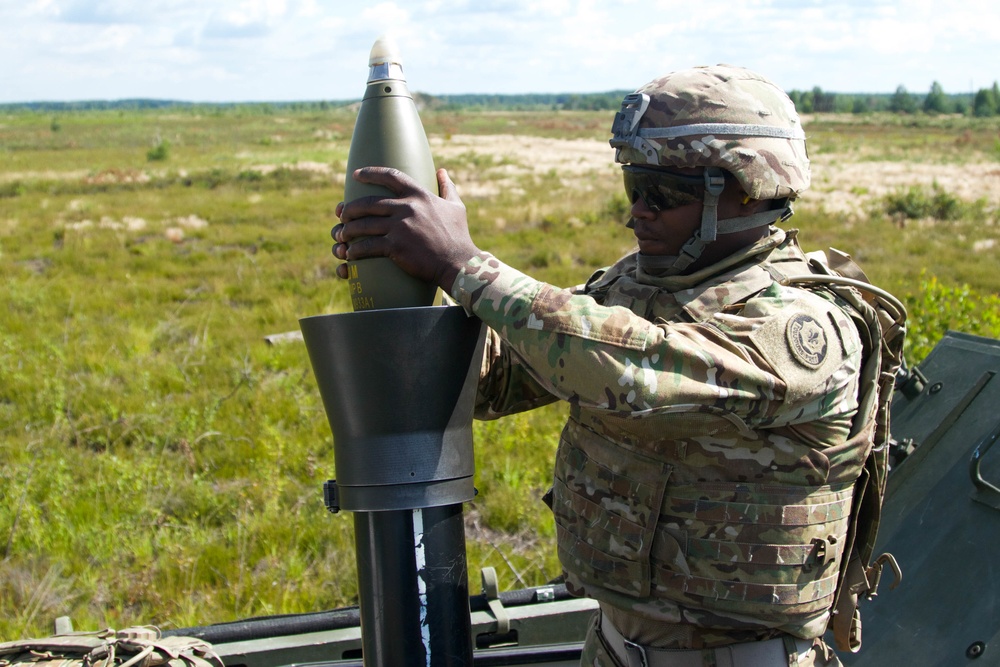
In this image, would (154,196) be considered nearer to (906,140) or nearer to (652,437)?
(652,437)

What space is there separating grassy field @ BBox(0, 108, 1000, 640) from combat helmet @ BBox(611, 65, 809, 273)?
2.81m

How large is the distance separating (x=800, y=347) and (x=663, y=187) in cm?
55

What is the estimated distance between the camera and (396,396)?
2.24 m

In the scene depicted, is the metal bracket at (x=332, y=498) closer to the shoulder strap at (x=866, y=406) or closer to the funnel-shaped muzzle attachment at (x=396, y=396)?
the funnel-shaped muzzle attachment at (x=396, y=396)

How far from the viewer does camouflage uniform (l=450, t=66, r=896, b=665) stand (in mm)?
1935

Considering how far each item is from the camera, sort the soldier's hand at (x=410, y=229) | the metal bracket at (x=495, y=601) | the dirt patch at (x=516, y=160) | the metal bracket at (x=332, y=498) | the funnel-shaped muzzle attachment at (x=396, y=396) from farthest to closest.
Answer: the dirt patch at (x=516, y=160)
the metal bracket at (x=495, y=601)
the metal bracket at (x=332, y=498)
the funnel-shaped muzzle attachment at (x=396, y=396)
the soldier's hand at (x=410, y=229)

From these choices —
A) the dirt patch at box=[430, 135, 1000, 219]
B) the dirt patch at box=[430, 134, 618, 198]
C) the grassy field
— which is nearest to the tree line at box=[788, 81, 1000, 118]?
the dirt patch at box=[430, 134, 618, 198]

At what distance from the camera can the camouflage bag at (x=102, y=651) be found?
8.39 feet

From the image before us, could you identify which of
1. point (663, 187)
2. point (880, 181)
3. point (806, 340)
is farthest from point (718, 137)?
point (880, 181)

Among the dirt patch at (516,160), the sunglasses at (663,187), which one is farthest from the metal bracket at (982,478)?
the dirt patch at (516,160)

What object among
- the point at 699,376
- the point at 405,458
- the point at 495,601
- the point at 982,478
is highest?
the point at 699,376

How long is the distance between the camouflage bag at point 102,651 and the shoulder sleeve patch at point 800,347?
175 centimetres

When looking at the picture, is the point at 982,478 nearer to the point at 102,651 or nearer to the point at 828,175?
the point at 102,651

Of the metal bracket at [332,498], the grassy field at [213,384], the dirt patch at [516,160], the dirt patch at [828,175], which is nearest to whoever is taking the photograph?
the metal bracket at [332,498]
